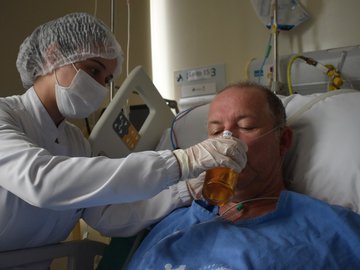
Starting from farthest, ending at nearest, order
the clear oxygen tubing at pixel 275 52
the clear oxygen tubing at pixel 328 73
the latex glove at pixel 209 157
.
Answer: the clear oxygen tubing at pixel 275 52, the clear oxygen tubing at pixel 328 73, the latex glove at pixel 209 157

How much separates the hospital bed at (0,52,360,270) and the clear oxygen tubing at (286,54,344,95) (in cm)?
50

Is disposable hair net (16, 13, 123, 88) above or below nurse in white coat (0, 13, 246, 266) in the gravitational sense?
above

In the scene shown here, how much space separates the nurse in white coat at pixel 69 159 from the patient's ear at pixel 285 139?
0.32 m

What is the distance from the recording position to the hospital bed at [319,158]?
122 cm

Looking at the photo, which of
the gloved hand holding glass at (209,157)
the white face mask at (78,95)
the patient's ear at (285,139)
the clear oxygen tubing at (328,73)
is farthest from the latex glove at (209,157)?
the clear oxygen tubing at (328,73)

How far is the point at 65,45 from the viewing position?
4.77 ft

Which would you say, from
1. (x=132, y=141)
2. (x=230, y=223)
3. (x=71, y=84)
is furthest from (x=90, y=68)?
(x=230, y=223)

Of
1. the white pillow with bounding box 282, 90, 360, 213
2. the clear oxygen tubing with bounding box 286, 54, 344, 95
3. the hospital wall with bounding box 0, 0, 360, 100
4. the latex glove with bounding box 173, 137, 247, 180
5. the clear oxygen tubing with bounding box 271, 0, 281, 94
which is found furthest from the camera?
the hospital wall with bounding box 0, 0, 360, 100

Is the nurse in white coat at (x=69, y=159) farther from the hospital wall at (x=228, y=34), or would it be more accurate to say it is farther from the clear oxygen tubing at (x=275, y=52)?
the hospital wall at (x=228, y=34)

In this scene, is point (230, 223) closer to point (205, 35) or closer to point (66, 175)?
point (66, 175)

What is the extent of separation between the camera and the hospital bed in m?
1.22

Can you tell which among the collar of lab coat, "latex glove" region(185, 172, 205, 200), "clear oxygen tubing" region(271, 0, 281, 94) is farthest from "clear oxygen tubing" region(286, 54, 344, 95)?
the collar of lab coat

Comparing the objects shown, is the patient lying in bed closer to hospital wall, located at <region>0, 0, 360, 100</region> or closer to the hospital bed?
the hospital bed

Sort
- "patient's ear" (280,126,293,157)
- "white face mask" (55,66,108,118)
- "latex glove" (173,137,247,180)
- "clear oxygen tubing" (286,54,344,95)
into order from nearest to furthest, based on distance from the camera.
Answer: "latex glove" (173,137,247,180)
"patient's ear" (280,126,293,157)
"white face mask" (55,66,108,118)
"clear oxygen tubing" (286,54,344,95)
